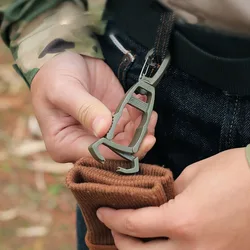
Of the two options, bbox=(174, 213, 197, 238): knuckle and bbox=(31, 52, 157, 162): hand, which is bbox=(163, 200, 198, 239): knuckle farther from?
bbox=(31, 52, 157, 162): hand

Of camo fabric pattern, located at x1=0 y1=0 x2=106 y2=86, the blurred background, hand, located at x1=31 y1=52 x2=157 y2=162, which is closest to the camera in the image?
hand, located at x1=31 y1=52 x2=157 y2=162

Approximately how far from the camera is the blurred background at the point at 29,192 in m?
1.82

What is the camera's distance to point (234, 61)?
69 centimetres

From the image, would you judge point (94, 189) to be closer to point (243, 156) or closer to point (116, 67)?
point (243, 156)

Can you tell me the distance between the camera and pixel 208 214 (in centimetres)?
62

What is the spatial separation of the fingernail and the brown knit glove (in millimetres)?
41

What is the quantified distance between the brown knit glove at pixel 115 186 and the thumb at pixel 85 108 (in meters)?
0.05

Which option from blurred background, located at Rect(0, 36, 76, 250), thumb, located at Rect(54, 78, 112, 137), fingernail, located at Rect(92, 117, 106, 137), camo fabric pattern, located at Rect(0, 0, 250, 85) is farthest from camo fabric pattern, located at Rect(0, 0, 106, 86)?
blurred background, located at Rect(0, 36, 76, 250)

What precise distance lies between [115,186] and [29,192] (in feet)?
4.59

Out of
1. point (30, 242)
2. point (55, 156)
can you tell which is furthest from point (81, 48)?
point (30, 242)

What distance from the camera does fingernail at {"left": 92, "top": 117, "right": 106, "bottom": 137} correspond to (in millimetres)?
659

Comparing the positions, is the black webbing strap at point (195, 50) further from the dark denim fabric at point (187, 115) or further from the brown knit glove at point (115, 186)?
the brown knit glove at point (115, 186)

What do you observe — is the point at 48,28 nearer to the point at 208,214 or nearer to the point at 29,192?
the point at 208,214

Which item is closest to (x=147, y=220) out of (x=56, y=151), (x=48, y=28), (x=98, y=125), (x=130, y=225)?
(x=130, y=225)
